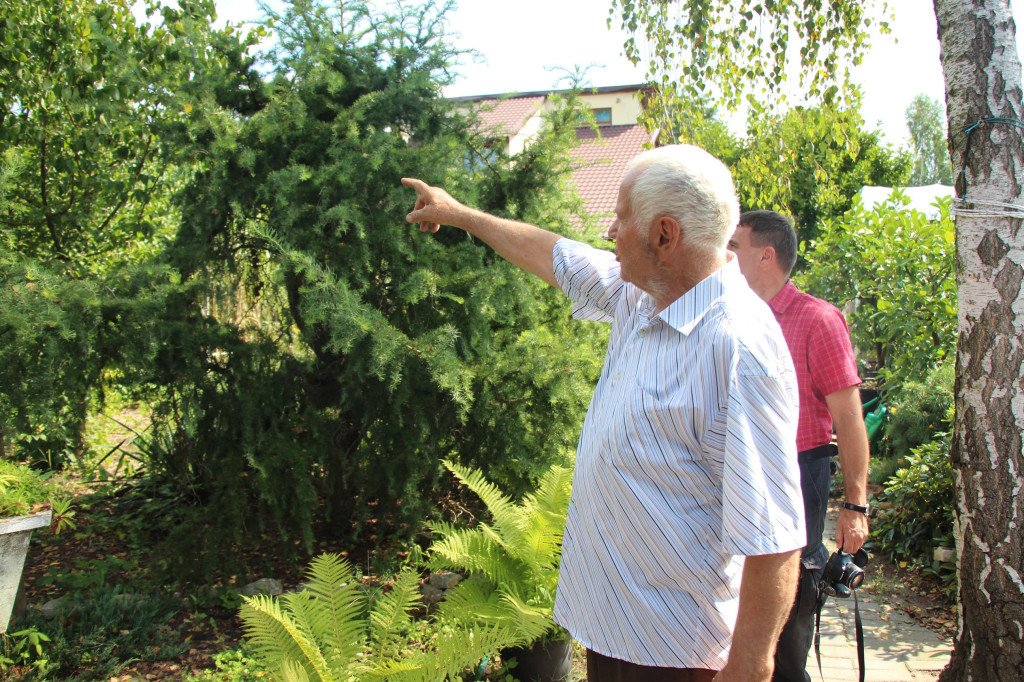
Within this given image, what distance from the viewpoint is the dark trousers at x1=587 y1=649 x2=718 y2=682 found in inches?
67.5

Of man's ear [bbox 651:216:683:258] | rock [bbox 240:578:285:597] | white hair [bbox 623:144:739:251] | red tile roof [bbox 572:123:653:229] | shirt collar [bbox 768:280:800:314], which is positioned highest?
red tile roof [bbox 572:123:653:229]

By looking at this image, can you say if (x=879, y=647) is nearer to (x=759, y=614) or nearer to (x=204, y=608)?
(x=759, y=614)

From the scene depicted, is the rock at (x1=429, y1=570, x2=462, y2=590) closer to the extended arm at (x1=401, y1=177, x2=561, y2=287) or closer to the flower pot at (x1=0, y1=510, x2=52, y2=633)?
the flower pot at (x1=0, y1=510, x2=52, y2=633)

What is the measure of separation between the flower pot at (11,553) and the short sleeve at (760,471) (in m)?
3.05

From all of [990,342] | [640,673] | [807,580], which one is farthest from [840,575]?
[640,673]

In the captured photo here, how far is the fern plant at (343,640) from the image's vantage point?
116 inches

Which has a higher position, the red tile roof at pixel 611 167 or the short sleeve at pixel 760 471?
the red tile roof at pixel 611 167

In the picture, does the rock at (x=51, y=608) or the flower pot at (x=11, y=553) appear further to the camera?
the rock at (x=51, y=608)

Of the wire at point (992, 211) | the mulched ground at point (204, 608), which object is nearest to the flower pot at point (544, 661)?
the mulched ground at point (204, 608)

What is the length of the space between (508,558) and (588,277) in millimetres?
2028

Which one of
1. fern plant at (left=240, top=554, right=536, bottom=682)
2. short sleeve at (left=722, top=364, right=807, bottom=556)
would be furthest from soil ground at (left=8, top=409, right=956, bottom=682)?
short sleeve at (left=722, top=364, right=807, bottom=556)

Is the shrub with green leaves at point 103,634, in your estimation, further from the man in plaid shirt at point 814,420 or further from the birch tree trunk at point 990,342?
the birch tree trunk at point 990,342

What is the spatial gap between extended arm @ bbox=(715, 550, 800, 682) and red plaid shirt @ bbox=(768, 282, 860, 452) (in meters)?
1.54

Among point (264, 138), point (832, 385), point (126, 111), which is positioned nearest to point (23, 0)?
point (126, 111)
